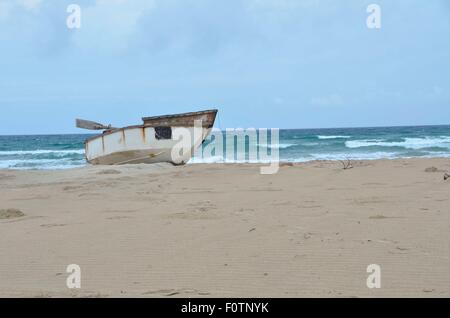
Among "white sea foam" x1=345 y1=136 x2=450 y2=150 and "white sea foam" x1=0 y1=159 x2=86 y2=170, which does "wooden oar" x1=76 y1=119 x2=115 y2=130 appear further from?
"white sea foam" x1=345 y1=136 x2=450 y2=150

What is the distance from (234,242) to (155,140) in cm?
1164

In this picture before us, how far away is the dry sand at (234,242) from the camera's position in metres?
3.29

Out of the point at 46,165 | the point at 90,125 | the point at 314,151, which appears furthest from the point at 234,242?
the point at 314,151

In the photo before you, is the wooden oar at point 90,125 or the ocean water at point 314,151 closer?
the wooden oar at point 90,125

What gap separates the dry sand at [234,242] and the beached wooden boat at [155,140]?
740 centimetres

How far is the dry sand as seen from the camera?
10.8 ft

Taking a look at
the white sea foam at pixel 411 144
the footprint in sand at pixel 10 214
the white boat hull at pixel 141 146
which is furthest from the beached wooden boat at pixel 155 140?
the white sea foam at pixel 411 144

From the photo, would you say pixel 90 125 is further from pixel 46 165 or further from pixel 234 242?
pixel 234 242

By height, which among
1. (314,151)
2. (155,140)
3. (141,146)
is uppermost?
(155,140)

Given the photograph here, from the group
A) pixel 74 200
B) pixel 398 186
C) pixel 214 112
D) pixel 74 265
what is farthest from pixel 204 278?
pixel 214 112

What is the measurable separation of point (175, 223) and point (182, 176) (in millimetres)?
6413

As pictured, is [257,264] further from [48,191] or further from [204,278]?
[48,191]

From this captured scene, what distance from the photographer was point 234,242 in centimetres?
443

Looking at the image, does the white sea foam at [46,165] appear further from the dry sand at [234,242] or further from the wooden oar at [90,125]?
the dry sand at [234,242]
